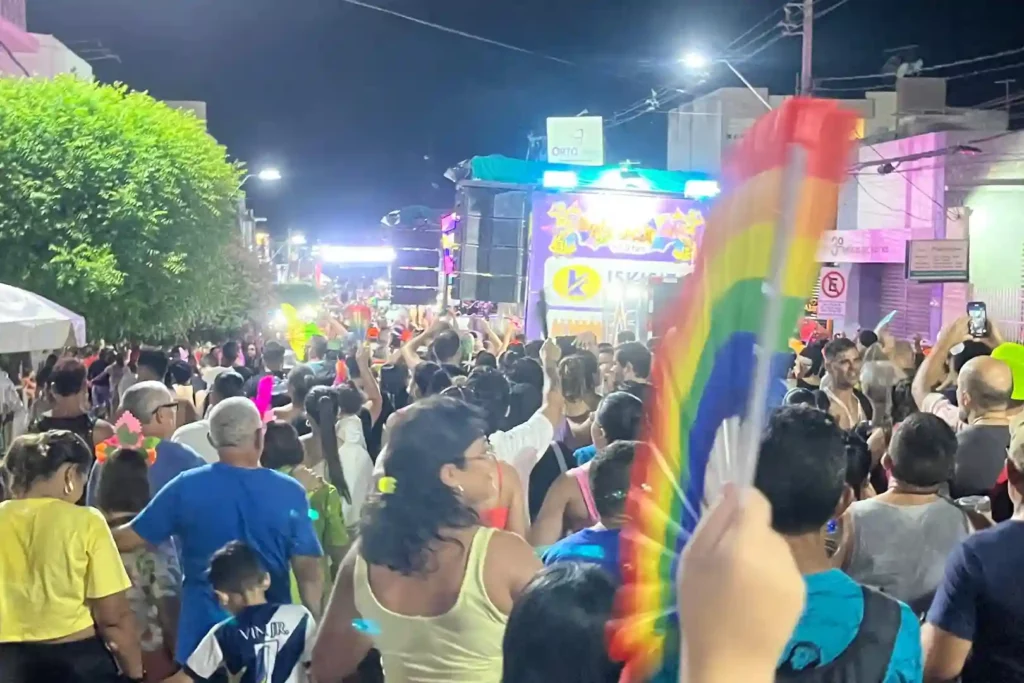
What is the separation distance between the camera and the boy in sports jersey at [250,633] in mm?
3678

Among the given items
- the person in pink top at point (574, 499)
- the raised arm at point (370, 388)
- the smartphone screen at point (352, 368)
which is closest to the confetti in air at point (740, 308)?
the person in pink top at point (574, 499)

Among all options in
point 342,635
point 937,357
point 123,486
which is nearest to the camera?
point 342,635

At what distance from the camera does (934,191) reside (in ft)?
67.0

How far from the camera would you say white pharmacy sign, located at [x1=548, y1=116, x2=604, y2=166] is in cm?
1562

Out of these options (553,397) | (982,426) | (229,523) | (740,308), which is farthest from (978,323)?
(740,308)

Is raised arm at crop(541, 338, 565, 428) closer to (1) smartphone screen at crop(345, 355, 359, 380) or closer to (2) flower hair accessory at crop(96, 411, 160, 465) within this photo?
(2) flower hair accessory at crop(96, 411, 160, 465)

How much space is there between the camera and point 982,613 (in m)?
2.93

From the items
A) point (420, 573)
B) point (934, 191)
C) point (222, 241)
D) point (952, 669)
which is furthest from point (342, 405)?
point (934, 191)

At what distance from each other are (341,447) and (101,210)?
1030cm

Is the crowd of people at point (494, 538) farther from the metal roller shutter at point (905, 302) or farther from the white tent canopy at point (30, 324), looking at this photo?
the metal roller shutter at point (905, 302)

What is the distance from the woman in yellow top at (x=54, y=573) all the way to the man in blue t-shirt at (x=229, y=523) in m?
0.27

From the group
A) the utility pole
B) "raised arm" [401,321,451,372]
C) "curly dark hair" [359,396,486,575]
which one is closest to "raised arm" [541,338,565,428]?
"curly dark hair" [359,396,486,575]

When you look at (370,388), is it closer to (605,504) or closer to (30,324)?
(30,324)

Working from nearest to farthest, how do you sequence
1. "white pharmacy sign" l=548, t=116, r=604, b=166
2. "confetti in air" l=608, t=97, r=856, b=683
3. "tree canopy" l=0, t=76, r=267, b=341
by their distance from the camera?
"confetti in air" l=608, t=97, r=856, b=683 → "tree canopy" l=0, t=76, r=267, b=341 → "white pharmacy sign" l=548, t=116, r=604, b=166
